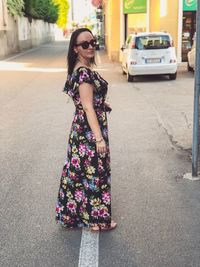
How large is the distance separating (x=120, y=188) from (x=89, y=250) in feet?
5.31

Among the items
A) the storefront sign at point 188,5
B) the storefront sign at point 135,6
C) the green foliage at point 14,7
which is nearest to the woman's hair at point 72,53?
the storefront sign at point 188,5

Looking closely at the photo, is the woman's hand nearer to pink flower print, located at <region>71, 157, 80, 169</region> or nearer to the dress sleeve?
pink flower print, located at <region>71, 157, 80, 169</region>

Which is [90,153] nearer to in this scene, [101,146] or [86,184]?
[101,146]

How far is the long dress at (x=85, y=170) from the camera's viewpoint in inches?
153

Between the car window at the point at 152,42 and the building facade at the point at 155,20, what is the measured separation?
6.59m

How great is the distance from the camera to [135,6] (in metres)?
25.2

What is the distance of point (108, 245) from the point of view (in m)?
3.88

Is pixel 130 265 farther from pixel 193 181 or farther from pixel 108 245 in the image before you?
pixel 193 181

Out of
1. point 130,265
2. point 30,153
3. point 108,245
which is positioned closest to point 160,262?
point 130,265

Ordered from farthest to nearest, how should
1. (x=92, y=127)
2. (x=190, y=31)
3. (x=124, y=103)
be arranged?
1. (x=190, y=31)
2. (x=124, y=103)
3. (x=92, y=127)

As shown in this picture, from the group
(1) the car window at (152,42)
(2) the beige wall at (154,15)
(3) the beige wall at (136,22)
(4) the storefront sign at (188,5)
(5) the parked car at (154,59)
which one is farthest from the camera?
(3) the beige wall at (136,22)

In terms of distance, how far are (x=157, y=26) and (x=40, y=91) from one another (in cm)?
1121

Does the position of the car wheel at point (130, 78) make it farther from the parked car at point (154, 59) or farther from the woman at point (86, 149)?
the woman at point (86, 149)

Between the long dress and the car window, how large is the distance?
1273 centimetres
